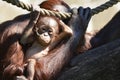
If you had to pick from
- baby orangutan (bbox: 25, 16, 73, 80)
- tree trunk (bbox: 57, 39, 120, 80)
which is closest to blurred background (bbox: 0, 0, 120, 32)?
baby orangutan (bbox: 25, 16, 73, 80)

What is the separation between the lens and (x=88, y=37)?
3.96 meters

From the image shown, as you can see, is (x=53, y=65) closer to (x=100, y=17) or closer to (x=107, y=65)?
(x=107, y=65)

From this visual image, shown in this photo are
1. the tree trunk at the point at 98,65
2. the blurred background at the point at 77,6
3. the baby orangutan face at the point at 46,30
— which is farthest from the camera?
the blurred background at the point at 77,6

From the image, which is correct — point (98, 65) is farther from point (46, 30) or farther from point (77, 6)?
point (77, 6)

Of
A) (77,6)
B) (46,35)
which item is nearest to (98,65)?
(46,35)

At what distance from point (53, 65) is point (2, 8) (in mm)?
3424

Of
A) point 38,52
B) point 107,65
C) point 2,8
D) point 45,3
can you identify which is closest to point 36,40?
point 38,52

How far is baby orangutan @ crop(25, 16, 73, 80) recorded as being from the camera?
360 cm

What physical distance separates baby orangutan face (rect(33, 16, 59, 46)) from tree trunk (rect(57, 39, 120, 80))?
0.70 ft

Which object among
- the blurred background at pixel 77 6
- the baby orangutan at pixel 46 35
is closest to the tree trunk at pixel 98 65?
the baby orangutan at pixel 46 35

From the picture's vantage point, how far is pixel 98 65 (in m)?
3.23

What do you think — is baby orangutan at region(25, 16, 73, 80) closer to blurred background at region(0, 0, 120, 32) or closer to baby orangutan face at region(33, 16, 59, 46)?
baby orangutan face at region(33, 16, 59, 46)

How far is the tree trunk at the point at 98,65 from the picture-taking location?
314 centimetres

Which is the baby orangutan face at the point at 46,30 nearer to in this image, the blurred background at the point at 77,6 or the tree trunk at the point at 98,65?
the tree trunk at the point at 98,65
